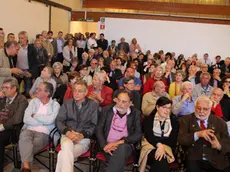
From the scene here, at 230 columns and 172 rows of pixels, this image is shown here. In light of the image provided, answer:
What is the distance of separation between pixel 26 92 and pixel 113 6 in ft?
28.4

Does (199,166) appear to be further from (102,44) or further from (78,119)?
(102,44)

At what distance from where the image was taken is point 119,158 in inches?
111

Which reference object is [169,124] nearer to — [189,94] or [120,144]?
[120,144]

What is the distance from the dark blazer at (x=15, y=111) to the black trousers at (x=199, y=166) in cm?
203

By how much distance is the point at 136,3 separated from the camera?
1266 centimetres

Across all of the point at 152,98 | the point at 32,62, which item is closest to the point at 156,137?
the point at 152,98

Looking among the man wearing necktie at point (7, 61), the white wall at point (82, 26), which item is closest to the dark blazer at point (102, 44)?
the white wall at point (82, 26)

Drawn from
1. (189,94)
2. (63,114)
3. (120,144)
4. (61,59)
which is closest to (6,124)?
(63,114)

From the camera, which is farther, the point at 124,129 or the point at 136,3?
the point at 136,3

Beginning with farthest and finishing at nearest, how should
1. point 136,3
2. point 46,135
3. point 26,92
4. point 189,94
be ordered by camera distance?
point 136,3, point 26,92, point 189,94, point 46,135

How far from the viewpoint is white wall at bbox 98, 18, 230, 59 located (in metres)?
11.7

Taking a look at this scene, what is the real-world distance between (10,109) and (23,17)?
5523 mm

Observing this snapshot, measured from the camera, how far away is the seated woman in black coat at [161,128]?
297 cm

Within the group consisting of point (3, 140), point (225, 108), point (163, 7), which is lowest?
point (3, 140)
